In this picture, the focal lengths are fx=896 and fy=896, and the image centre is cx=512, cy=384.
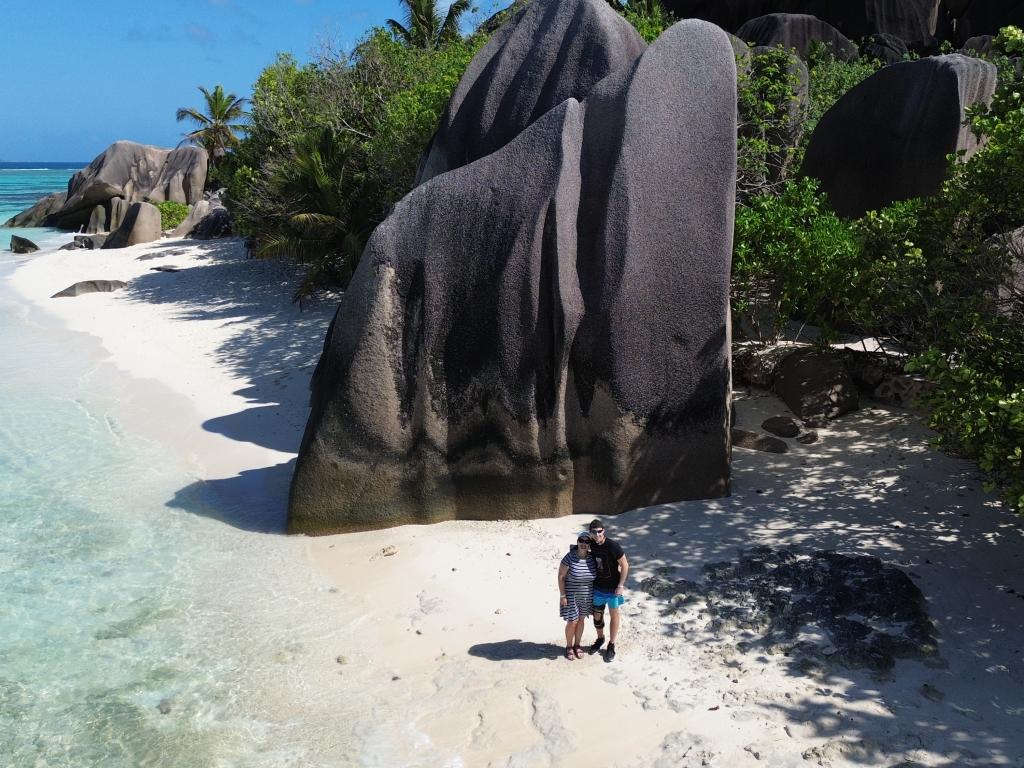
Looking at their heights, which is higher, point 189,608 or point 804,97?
point 804,97

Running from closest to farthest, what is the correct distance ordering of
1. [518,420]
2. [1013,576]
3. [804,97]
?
[1013,576]
[518,420]
[804,97]

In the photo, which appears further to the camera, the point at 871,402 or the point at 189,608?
the point at 871,402

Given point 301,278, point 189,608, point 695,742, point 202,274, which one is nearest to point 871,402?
point 695,742

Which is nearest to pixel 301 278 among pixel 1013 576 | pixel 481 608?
pixel 481 608

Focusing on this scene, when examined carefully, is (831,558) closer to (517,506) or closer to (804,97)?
(517,506)

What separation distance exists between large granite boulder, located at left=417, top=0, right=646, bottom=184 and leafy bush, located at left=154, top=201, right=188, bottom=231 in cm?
2829

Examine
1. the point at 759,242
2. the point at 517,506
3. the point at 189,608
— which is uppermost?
the point at 759,242

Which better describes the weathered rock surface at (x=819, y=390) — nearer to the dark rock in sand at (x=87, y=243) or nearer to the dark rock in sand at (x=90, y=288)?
the dark rock in sand at (x=90, y=288)

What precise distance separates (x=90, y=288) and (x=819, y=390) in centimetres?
1934

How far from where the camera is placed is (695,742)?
19.3 ft

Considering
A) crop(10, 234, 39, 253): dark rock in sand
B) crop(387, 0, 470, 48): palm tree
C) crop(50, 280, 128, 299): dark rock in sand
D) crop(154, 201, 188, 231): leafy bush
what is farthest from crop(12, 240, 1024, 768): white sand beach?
crop(154, 201, 188, 231): leafy bush

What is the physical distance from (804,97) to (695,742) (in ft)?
56.4

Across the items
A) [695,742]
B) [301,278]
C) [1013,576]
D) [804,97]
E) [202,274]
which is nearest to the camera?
[695,742]

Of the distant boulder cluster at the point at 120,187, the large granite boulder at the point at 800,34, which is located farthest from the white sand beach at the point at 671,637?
the distant boulder cluster at the point at 120,187
